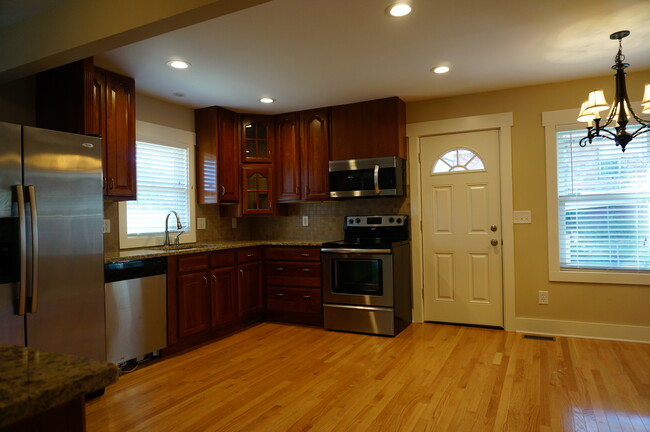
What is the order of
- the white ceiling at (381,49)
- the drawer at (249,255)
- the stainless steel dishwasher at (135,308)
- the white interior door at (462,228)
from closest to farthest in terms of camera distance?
the white ceiling at (381,49), the stainless steel dishwasher at (135,308), the white interior door at (462,228), the drawer at (249,255)

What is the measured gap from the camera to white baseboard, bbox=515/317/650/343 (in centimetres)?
356

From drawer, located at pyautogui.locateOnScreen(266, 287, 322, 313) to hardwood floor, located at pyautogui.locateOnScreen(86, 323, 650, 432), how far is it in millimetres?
534

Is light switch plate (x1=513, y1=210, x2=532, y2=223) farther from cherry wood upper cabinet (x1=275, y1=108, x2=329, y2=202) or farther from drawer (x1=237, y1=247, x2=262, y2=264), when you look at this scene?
drawer (x1=237, y1=247, x2=262, y2=264)

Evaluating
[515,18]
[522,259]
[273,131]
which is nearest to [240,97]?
[273,131]

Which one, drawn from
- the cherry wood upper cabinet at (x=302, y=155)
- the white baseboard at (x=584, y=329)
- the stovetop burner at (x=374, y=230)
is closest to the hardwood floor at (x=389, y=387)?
the white baseboard at (x=584, y=329)

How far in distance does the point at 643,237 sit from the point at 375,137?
2501 millimetres

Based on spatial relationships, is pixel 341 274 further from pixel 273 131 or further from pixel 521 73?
pixel 521 73

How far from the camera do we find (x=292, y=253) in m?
4.38

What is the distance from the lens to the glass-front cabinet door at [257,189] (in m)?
4.69

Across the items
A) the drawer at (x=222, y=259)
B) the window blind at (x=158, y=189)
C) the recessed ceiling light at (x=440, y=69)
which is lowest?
the drawer at (x=222, y=259)

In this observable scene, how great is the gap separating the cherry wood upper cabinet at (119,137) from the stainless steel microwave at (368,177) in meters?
1.93

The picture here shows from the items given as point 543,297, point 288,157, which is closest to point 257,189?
point 288,157

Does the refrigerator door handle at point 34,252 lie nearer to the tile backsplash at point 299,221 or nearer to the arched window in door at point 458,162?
the tile backsplash at point 299,221

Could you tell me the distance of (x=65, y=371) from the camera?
0.77 meters
